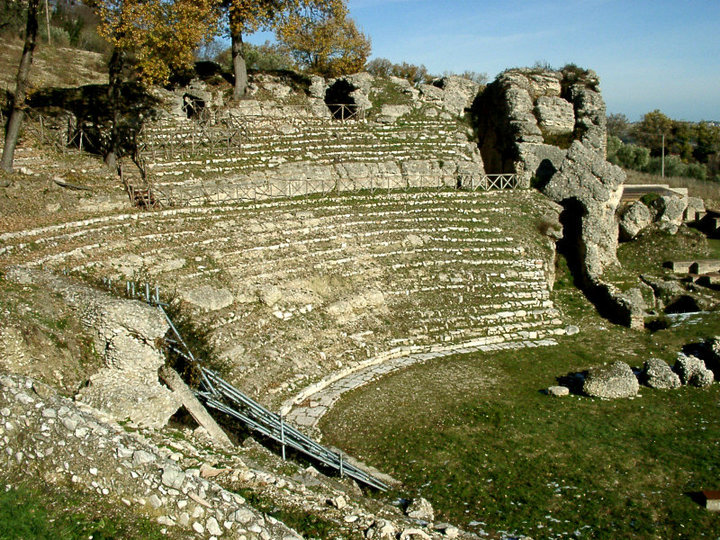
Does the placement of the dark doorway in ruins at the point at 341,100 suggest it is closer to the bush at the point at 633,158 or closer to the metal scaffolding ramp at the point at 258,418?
the metal scaffolding ramp at the point at 258,418

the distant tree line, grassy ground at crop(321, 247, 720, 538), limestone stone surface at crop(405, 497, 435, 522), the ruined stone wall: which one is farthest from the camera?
the distant tree line

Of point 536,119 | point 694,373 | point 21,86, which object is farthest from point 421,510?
point 536,119

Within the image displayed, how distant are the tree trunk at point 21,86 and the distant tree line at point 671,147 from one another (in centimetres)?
4843

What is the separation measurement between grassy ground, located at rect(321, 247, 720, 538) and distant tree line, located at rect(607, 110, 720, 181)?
4209cm

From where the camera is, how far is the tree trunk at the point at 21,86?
57.9 feet

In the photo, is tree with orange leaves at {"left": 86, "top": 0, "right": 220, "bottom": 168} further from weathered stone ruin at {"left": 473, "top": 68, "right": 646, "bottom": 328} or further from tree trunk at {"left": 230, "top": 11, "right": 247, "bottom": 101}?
weathered stone ruin at {"left": 473, "top": 68, "right": 646, "bottom": 328}

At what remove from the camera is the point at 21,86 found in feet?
58.9

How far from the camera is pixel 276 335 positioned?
16.2 m

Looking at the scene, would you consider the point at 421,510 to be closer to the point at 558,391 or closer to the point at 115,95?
the point at 558,391

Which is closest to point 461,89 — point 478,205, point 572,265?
point 478,205

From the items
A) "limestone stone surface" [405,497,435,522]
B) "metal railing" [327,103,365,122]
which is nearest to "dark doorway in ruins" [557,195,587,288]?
"metal railing" [327,103,365,122]

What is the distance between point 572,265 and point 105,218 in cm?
1699

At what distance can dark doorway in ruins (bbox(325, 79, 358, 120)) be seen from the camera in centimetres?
2930

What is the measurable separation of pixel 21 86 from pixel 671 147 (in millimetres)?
61352
